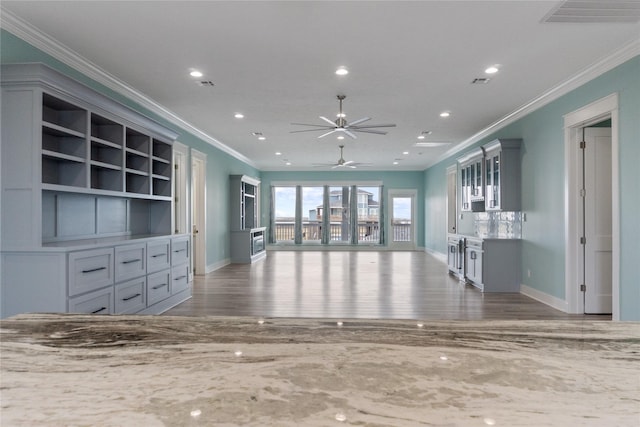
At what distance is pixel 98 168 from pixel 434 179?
31.7ft

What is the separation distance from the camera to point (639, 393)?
0.69 meters

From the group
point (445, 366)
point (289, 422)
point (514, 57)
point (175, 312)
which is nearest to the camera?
point (289, 422)

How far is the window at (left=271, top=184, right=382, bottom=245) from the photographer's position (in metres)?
13.6

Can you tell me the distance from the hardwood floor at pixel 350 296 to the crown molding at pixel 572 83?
2770 millimetres

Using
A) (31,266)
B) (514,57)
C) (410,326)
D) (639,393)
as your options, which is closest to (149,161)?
(31,266)

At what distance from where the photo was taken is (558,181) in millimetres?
5102

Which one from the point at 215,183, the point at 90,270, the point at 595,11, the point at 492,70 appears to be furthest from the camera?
the point at 215,183

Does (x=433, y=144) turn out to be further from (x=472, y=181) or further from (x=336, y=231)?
(x=336, y=231)

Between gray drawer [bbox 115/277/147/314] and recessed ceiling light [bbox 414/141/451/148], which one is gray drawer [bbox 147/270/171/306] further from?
recessed ceiling light [bbox 414/141/451/148]

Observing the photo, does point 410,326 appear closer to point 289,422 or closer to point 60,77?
point 289,422

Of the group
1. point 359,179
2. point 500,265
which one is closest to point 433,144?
point 500,265

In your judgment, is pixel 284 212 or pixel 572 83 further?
pixel 284 212

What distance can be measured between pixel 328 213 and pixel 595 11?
431 inches

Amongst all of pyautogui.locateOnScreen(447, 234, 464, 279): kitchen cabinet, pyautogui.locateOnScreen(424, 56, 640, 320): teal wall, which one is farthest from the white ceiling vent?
pyautogui.locateOnScreen(447, 234, 464, 279): kitchen cabinet
